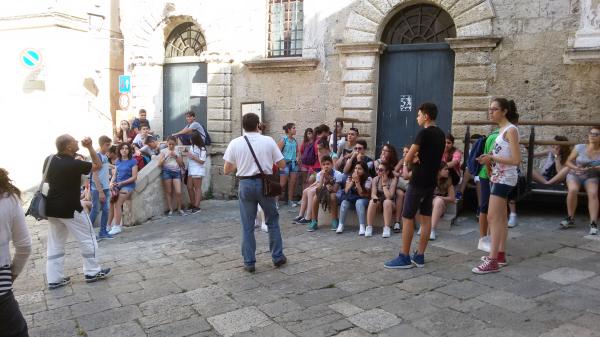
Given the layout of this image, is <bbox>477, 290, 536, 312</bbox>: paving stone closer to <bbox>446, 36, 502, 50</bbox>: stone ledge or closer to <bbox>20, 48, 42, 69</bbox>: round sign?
<bbox>446, 36, 502, 50</bbox>: stone ledge

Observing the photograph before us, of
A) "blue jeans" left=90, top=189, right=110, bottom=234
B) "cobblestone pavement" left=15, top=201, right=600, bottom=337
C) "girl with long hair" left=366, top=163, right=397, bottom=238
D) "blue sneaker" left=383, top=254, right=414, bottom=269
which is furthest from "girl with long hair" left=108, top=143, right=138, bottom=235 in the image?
"blue sneaker" left=383, top=254, right=414, bottom=269

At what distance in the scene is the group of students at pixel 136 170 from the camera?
Result: 8000mm

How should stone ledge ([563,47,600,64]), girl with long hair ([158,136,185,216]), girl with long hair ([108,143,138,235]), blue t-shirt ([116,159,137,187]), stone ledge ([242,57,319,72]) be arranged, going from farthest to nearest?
stone ledge ([242,57,319,72])
girl with long hair ([158,136,185,216])
blue t-shirt ([116,159,137,187])
girl with long hair ([108,143,138,235])
stone ledge ([563,47,600,64])

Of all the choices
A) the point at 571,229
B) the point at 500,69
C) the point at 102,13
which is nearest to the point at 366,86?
the point at 500,69

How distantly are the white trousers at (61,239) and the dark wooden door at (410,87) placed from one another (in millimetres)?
6650

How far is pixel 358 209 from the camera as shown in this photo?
747 centimetres

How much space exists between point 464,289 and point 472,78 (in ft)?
18.0

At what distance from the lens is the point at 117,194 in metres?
8.75

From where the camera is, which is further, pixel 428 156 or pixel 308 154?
pixel 308 154

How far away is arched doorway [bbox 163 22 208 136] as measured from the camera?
1278 cm

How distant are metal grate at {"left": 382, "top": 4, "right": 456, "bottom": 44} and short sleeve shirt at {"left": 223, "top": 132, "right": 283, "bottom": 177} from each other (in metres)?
5.77

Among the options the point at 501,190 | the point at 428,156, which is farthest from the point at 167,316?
the point at 501,190

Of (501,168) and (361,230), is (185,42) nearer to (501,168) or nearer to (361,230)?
(361,230)

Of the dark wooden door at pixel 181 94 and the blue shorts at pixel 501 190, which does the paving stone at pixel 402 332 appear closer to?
the blue shorts at pixel 501 190
